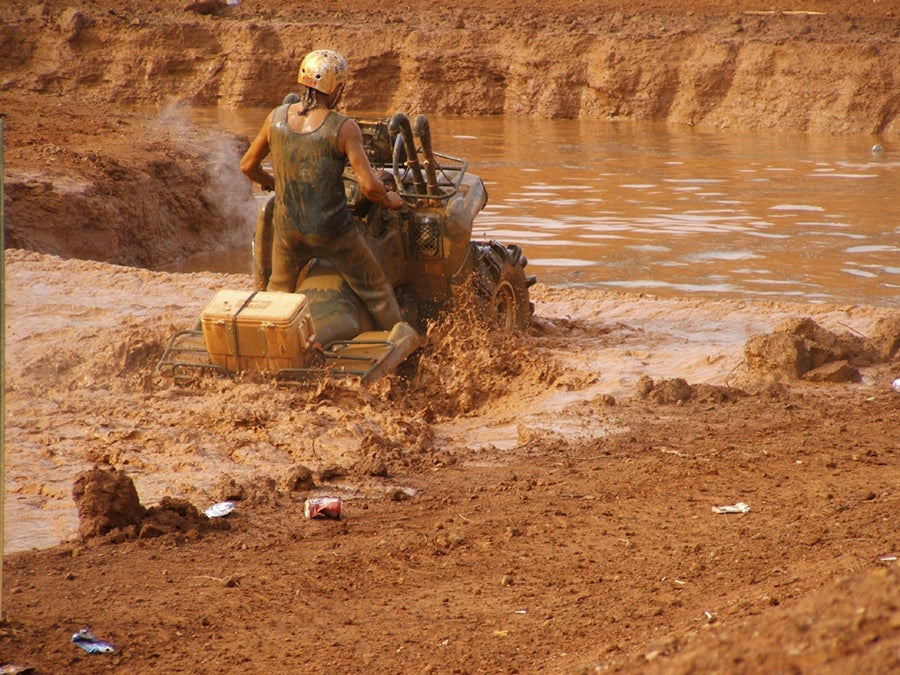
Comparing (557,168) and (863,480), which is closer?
(863,480)

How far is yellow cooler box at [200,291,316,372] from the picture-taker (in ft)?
23.0

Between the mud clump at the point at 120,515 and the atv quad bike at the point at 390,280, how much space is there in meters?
1.73

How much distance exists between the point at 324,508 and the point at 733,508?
1896 mm

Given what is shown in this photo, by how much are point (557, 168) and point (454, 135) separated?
511 cm

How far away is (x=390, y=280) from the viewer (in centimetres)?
804

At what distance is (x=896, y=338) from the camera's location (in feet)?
28.5

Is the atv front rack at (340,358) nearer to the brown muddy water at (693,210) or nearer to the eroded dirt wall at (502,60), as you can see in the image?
the brown muddy water at (693,210)

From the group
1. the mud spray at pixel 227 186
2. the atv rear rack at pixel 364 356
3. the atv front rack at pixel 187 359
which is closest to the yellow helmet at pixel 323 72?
the atv rear rack at pixel 364 356

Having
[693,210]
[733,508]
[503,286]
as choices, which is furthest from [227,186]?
[733,508]

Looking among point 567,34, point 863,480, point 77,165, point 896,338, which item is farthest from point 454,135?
point 863,480

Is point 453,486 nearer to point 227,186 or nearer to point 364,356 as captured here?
point 364,356

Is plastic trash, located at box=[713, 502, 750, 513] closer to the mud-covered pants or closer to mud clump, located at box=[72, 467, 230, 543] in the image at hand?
mud clump, located at box=[72, 467, 230, 543]

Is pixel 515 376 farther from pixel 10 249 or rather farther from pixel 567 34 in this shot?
pixel 567 34

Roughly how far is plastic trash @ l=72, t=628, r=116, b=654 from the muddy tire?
4703 mm
